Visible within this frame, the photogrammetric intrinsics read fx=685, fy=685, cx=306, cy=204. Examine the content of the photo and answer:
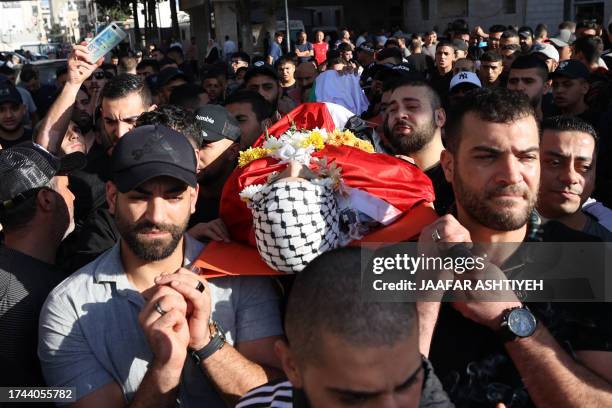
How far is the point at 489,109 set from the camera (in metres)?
2.89

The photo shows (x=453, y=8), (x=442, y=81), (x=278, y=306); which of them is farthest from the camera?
(x=453, y=8)

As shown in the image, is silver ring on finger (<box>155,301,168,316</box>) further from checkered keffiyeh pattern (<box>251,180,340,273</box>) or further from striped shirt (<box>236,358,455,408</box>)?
checkered keffiyeh pattern (<box>251,180,340,273</box>)

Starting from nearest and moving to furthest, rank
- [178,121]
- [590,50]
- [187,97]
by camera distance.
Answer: [178,121], [187,97], [590,50]

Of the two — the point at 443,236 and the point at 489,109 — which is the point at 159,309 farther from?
the point at 489,109

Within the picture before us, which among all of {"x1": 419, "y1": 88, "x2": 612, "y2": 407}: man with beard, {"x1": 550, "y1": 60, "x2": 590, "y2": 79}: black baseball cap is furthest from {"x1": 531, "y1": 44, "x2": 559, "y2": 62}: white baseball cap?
{"x1": 419, "y1": 88, "x2": 612, "y2": 407}: man with beard

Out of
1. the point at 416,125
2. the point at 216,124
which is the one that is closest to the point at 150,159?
the point at 216,124

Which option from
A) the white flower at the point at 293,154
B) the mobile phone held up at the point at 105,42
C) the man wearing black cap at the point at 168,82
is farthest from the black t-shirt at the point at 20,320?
the man wearing black cap at the point at 168,82

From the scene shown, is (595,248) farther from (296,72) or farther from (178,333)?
(296,72)

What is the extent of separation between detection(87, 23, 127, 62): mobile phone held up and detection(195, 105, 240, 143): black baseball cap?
0.93 m

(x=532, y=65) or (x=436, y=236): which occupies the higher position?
(x=532, y=65)

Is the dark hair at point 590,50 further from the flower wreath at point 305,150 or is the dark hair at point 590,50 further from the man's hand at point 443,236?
the man's hand at point 443,236

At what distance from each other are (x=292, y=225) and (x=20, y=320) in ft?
4.09

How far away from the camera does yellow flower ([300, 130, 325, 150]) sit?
336cm

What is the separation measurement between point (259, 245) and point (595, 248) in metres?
1.37
